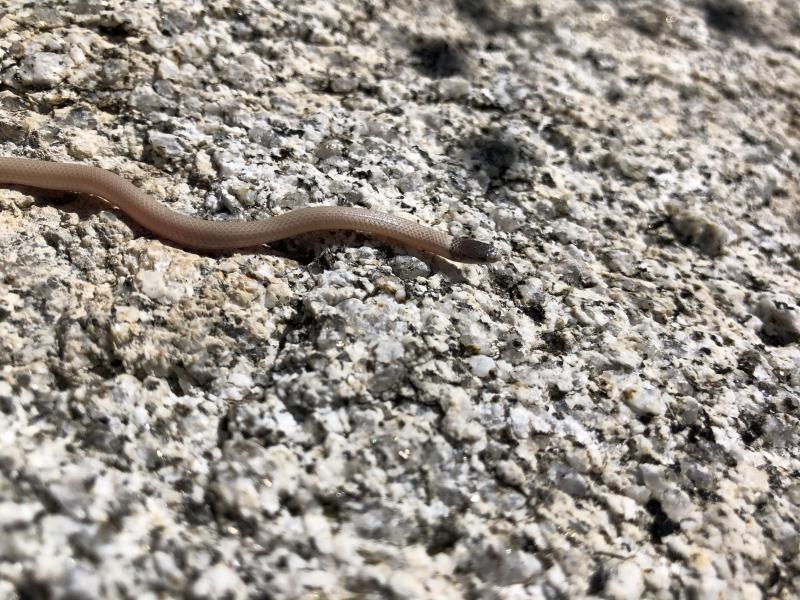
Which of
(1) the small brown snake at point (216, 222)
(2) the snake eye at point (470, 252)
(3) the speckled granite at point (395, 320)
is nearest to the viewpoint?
(3) the speckled granite at point (395, 320)

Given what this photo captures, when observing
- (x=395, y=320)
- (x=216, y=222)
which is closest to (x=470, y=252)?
(x=395, y=320)

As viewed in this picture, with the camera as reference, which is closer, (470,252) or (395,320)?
(395,320)

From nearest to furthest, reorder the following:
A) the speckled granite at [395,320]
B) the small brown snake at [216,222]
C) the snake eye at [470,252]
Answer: the speckled granite at [395,320] < the small brown snake at [216,222] < the snake eye at [470,252]

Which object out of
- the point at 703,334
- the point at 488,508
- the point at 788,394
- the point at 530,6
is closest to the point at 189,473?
the point at 488,508

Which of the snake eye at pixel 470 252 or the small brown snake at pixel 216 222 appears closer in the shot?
the small brown snake at pixel 216 222

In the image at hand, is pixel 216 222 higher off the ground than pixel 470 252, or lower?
lower

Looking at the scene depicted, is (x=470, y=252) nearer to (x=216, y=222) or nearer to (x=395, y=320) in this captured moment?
(x=395, y=320)
